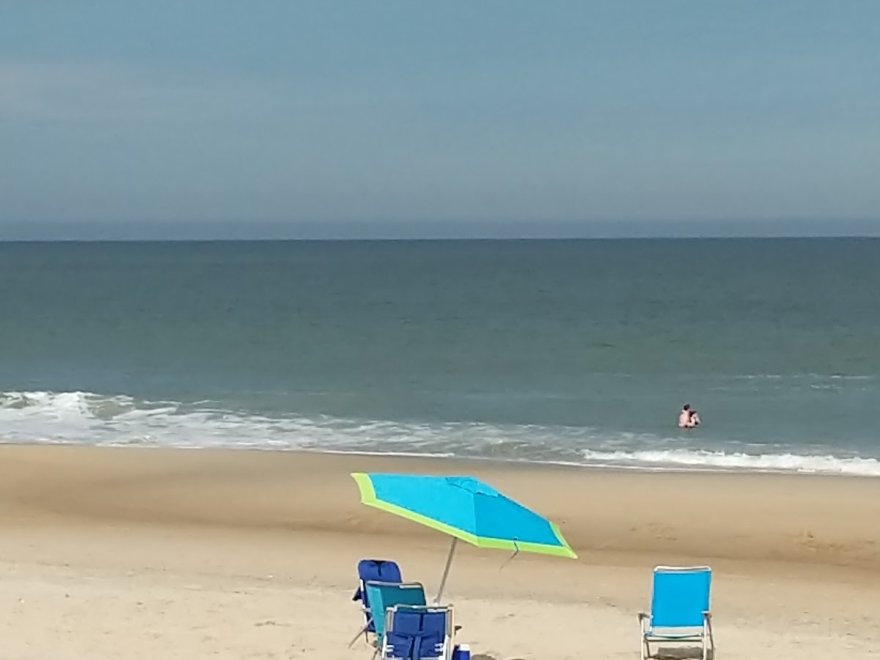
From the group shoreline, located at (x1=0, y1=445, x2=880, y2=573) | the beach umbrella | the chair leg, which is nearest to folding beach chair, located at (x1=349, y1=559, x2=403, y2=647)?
the chair leg

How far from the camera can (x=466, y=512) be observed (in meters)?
7.53

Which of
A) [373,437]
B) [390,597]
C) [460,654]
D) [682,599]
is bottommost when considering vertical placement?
[460,654]

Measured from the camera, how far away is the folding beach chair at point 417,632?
25.3 feet

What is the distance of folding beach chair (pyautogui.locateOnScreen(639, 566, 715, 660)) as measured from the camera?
8570mm

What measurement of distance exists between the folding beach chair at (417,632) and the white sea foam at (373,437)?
1105 centimetres

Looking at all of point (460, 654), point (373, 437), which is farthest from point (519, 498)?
point (460, 654)

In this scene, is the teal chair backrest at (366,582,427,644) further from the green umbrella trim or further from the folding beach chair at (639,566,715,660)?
the folding beach chair at (639,566,715,660)

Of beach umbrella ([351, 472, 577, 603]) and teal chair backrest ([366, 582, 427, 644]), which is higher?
beach umbrella ([351, 472, 577, 603])

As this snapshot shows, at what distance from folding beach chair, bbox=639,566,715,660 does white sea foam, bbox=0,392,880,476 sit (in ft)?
32.4

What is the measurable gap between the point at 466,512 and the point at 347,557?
5272 millimetres

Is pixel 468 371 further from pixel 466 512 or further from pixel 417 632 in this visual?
pixel 466 512

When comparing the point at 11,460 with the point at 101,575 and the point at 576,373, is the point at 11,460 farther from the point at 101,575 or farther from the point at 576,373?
the point at 576,373

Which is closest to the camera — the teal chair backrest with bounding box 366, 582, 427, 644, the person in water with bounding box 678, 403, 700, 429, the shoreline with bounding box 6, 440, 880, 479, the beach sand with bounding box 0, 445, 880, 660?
the teal chair backrest with bounding box 366, 582, 427, 644

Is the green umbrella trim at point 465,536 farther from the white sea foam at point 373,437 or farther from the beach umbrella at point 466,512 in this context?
the white sea foam at point 373,437
